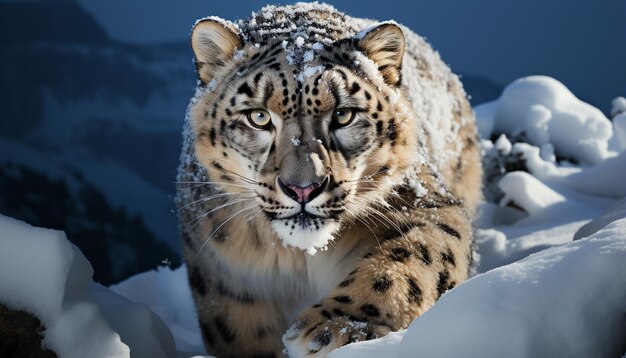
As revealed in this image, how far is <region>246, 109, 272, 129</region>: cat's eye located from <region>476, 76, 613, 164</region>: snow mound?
474 centimetres

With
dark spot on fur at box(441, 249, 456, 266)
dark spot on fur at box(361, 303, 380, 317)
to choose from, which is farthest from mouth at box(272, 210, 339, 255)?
dark spot on fur at box(441, 249, 456, 266)

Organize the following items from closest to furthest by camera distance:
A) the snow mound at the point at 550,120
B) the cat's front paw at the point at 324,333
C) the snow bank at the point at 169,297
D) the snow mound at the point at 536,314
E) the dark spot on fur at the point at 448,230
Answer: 1. the snow mound at the point at 536,314
2. the cat's front paw at the point at 324,333
3. the dark spot on fur at the point at 448,230
4. the snow bank at the point at 169,297
5. the snow mound at the point at 550,120

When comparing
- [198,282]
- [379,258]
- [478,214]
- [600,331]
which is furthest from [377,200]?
[478,214]

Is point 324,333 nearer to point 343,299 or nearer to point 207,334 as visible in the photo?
point 343,299

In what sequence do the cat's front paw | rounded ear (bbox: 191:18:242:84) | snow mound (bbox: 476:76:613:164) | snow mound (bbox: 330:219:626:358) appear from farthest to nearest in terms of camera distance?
1. snow mound (bbox: 476:76:613:164)
2. rounded ear (bbox: 191:18:242:84)
3. the cat's front paw
4. snow mound (bbox: 330:219:626:358)

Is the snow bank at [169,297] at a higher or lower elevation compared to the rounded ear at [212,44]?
lower

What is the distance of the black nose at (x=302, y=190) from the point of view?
260 cm

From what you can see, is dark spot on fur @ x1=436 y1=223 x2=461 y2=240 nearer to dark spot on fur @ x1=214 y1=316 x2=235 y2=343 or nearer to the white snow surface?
the white snow surface

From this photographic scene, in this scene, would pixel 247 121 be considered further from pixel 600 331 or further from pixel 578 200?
pixel 578 200

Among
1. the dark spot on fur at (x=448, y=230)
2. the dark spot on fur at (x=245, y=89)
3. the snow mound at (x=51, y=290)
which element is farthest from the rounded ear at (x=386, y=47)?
the snow mound at (x=51, y=290)

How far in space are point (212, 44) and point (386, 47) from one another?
680 mm

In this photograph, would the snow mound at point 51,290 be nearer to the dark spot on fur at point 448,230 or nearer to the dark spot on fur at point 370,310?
the dark spot on fur at point 370,310

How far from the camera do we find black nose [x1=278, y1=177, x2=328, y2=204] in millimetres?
2598

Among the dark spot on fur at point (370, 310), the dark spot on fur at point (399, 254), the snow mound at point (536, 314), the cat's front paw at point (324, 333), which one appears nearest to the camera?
the snow mound at point (536, 314)
